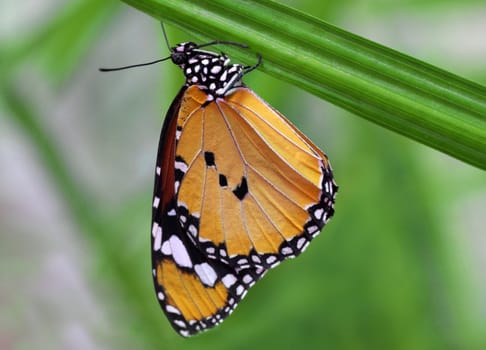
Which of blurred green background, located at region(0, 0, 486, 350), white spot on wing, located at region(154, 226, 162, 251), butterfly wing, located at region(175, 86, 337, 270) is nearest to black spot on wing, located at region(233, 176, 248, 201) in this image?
butterfly wing, located at region(175, 86, 337, 270)

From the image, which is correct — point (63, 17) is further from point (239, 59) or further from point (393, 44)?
point (393, 44)

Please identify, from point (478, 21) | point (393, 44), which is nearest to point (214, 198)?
point (393, 44)

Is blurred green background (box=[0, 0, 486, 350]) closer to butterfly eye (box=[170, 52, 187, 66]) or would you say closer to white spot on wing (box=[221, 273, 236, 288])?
butterfly eye (box=[170, 52, 187, 66])

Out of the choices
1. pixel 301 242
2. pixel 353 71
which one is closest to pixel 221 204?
pixel 301 242

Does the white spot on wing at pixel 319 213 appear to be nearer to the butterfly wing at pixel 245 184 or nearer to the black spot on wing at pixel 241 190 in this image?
the butterfly wing at pixel 245 184

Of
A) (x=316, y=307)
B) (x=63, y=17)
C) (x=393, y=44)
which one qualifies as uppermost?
(x=63, y=17)

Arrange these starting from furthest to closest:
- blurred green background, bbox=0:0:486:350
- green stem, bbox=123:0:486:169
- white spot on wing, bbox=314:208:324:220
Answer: blurred green background, bbox=0:0:486:350 < white spot on wing, bbox=314:208:324:220 < green stem, bbox=123:0:486:169

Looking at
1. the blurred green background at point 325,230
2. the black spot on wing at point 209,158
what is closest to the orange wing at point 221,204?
the black spot on wing at point 209,158
